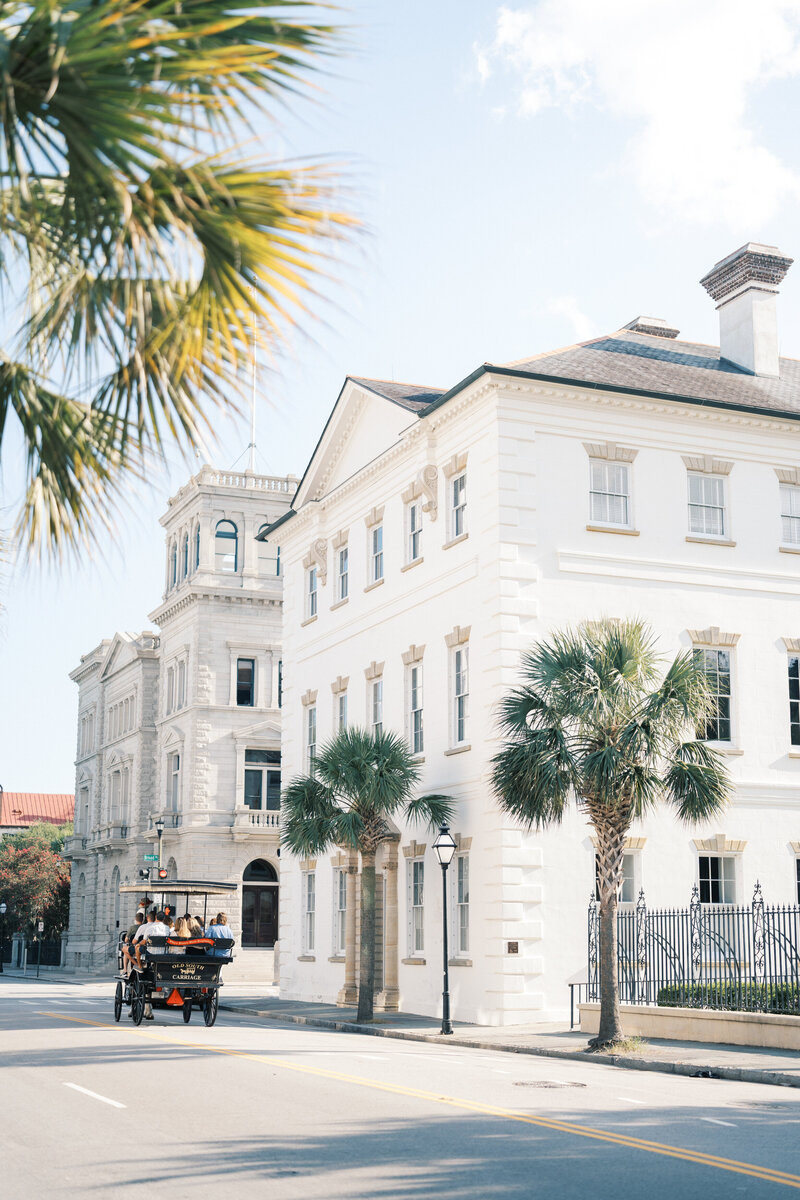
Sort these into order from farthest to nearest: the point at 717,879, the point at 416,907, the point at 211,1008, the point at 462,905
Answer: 1. the point at 416,907
2. the point at 717,879
3. the point at 462,905
4. the point at 211,1008

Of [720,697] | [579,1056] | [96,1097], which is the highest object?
[720,697]

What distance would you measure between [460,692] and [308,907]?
10422 mm

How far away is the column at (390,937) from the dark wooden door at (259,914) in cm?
2731

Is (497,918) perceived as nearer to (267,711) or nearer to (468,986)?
(468,986)

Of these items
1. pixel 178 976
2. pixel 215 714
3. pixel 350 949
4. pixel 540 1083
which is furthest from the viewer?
pixel 215 714

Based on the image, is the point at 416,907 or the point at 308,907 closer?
the point at 416,907

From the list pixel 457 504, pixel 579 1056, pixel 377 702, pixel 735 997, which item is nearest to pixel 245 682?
pixel 377 702

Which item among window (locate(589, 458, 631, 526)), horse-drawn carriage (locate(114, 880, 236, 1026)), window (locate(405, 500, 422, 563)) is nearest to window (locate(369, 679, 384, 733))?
window (locate(405, 500, 422, 563))

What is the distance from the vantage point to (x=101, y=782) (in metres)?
74.9

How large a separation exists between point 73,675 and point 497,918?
58.7 m

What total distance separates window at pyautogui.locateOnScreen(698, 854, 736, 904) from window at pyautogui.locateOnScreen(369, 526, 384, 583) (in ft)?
35.1

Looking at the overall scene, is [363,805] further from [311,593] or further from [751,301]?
[751,301]

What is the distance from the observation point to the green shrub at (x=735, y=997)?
20656mm

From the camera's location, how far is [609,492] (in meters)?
29.6
